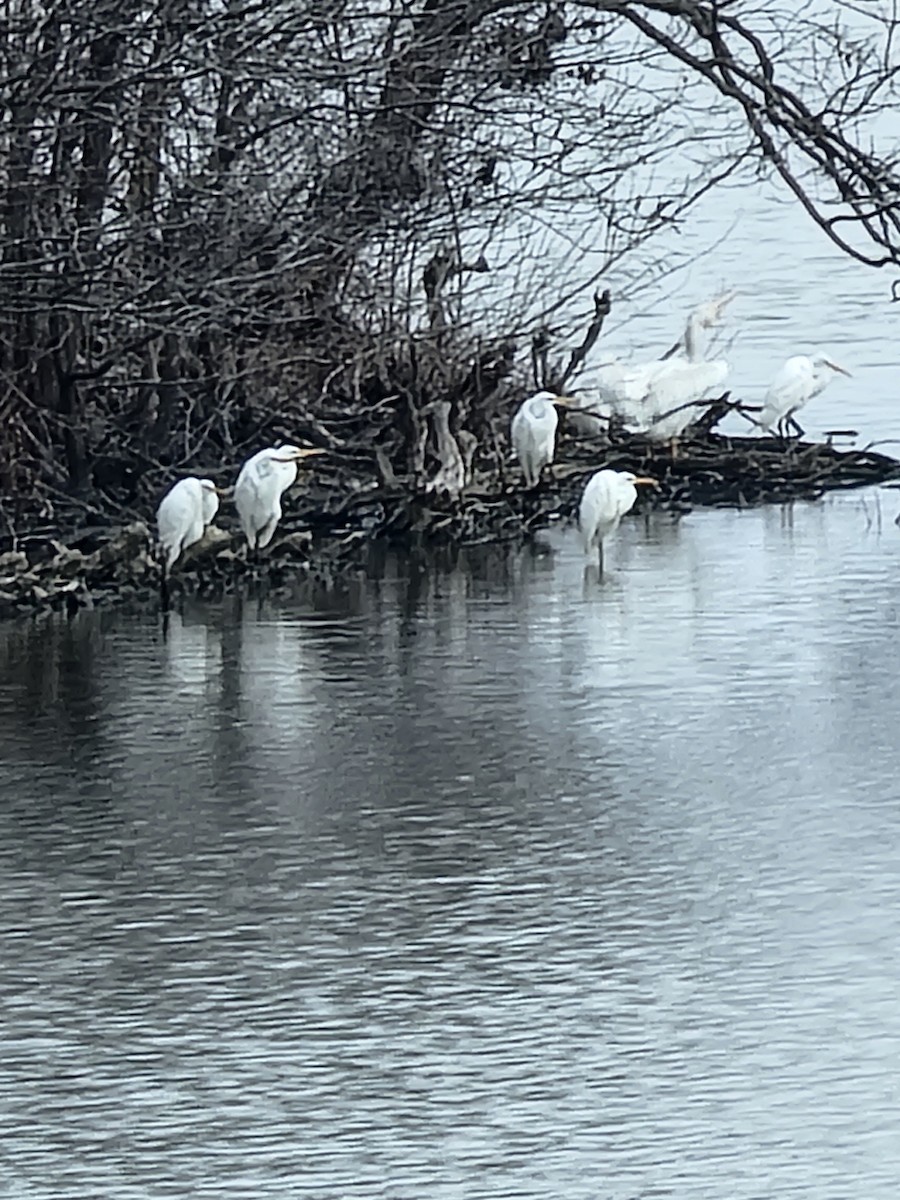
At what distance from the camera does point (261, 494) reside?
13.4 metres

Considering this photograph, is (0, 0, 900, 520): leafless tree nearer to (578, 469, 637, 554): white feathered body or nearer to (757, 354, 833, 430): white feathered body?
(578, 469, 637, 554): white feathered body

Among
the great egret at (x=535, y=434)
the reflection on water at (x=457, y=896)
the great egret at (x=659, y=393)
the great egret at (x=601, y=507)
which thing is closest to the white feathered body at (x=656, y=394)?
the great egret at (x=659, y=393)

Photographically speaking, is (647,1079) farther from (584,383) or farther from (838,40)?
(584,383)

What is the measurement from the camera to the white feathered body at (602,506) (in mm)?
13969

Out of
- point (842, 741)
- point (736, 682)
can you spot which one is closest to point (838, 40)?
point (736, 682)

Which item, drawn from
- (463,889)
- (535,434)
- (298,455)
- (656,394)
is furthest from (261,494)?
(463,889)

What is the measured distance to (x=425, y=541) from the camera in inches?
566

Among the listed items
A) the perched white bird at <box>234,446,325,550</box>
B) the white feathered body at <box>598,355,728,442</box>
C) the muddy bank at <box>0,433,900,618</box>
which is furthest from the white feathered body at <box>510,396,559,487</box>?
the perched white bird at <box>234,446,325,550</box>

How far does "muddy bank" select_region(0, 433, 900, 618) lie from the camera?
13.0m

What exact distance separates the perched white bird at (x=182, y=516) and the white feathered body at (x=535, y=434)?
2207 mm

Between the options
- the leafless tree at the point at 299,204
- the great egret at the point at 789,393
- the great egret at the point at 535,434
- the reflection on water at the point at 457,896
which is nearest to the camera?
the reflection on water at the point at 457,896

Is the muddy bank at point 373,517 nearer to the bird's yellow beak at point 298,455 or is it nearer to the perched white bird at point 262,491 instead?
the perched white bird at point 262,491

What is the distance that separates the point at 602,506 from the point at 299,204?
1761mm

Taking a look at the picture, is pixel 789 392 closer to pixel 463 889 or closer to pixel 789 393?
pixel 789 393
